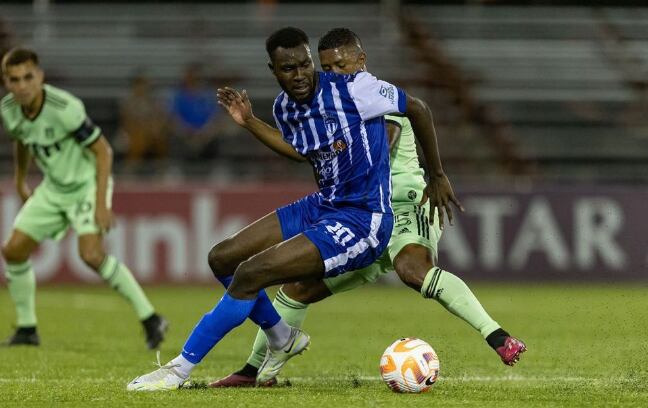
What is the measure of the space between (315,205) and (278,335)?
0.74 meters

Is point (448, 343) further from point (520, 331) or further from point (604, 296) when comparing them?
point (604, 296)

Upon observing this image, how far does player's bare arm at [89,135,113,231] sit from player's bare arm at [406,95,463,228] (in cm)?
318

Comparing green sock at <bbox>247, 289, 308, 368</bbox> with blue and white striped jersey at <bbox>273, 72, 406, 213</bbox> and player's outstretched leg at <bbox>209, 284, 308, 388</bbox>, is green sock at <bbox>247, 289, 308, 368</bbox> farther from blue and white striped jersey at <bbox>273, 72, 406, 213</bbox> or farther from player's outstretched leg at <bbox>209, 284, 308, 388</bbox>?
blue and white striped jersey at <bbox>273, 72, 406, 213</bbox>

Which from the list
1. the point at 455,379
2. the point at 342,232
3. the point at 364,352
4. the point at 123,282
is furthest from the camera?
the point at 123,282

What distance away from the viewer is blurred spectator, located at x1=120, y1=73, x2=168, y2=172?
54.9ft

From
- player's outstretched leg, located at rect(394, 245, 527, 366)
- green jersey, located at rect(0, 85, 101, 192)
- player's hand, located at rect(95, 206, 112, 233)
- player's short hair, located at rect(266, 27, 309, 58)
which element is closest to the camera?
player's short hair, located at rect(266, 27, 309, 58)

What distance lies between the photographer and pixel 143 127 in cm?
1672

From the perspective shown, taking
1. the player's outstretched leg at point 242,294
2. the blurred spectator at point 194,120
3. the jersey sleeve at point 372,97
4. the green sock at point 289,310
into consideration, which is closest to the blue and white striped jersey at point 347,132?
the jersey sleeve at point 372,97

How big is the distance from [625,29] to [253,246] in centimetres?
1436

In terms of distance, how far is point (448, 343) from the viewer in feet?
30.8

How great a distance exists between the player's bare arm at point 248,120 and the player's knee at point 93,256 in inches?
128

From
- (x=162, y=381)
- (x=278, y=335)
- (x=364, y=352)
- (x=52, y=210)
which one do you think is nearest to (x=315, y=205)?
(x=278, y=335)

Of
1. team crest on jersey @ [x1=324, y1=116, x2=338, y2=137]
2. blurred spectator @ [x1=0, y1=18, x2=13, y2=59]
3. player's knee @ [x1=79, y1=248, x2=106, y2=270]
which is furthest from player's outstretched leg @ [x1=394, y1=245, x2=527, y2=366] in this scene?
blurred spectator @ [x1=0, y1=18, x2=13, y2=59]

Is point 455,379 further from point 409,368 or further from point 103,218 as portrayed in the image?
point 103,218
